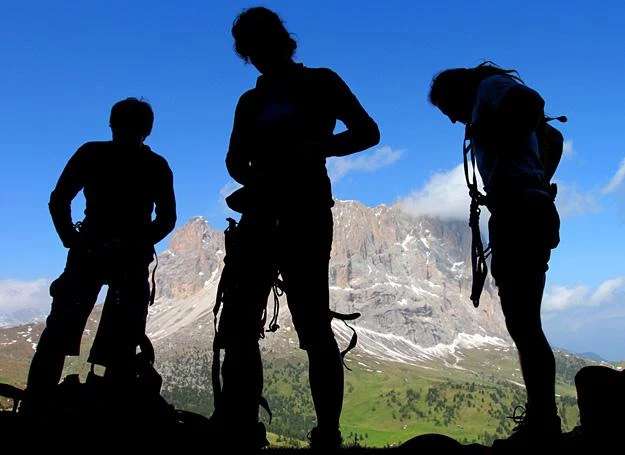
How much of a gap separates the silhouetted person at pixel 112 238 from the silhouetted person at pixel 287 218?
138 cm

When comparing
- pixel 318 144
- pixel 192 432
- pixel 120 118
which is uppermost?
pixel 120 118

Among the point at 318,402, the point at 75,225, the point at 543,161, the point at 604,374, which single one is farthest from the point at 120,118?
the point at 604,374

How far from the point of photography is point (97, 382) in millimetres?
5301

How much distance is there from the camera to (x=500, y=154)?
4.89 meters

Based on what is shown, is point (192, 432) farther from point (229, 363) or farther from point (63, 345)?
point (63, 345)

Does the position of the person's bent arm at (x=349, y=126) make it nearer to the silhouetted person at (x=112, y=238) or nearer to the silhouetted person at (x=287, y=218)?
the silhouetted person at (x=287, y=218)

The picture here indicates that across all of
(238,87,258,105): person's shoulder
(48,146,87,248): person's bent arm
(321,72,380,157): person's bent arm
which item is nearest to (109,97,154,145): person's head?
(48,146,87,248): person's bent arm

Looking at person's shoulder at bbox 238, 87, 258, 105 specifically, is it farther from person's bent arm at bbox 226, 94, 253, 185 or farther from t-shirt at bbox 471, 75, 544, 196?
t-shirt at bbox 471, 75, 544, 196

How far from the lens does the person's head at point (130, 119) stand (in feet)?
20.5

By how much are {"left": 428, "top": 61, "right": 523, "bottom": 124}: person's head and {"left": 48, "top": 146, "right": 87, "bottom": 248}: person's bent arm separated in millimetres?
3347

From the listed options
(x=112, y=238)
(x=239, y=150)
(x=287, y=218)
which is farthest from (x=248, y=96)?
(x=112, y=238)

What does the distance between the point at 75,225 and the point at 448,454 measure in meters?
3.86

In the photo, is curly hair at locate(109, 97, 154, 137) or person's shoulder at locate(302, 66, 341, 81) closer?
person's shoulder at locate(302, 66, 341, 81)

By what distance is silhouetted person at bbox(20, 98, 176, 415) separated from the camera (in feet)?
18.8
